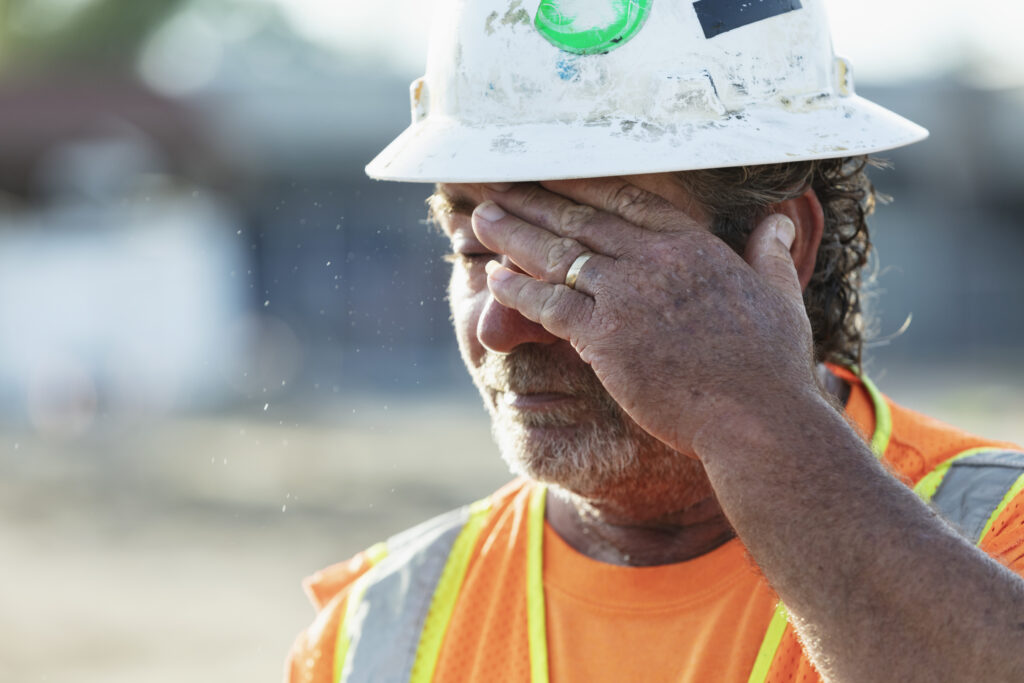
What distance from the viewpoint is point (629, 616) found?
2574mm

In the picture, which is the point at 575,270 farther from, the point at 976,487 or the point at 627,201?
the point at 976,487

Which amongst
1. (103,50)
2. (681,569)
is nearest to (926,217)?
(681,569)

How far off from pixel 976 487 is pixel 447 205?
50.1 inches

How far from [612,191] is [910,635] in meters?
0.94

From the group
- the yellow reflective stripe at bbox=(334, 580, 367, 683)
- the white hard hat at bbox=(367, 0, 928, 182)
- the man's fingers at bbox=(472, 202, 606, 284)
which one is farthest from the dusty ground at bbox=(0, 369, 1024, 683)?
the man's fingers at bbox=(472, 202, 606, 284)

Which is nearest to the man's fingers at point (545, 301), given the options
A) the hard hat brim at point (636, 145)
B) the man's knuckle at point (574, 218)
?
the man's knuckle at point (574, 218)

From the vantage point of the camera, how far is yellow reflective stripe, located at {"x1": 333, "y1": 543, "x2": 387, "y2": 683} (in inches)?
109

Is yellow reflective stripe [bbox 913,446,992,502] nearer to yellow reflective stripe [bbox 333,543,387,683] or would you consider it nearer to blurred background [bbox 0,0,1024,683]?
yellow reflective stripe [bbox 333,543,387,683]

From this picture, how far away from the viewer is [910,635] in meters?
1.70

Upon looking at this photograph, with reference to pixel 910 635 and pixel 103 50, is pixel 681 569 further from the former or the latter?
pixel 103 50

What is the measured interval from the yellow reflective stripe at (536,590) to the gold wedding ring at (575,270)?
895 millimetres

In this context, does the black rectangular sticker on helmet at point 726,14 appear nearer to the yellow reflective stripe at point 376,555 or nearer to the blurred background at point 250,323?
the yellow reflective stripe at point 376,555

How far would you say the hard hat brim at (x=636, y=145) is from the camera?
7.49 feet

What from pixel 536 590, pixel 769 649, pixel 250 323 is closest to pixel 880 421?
pixel 769 649
